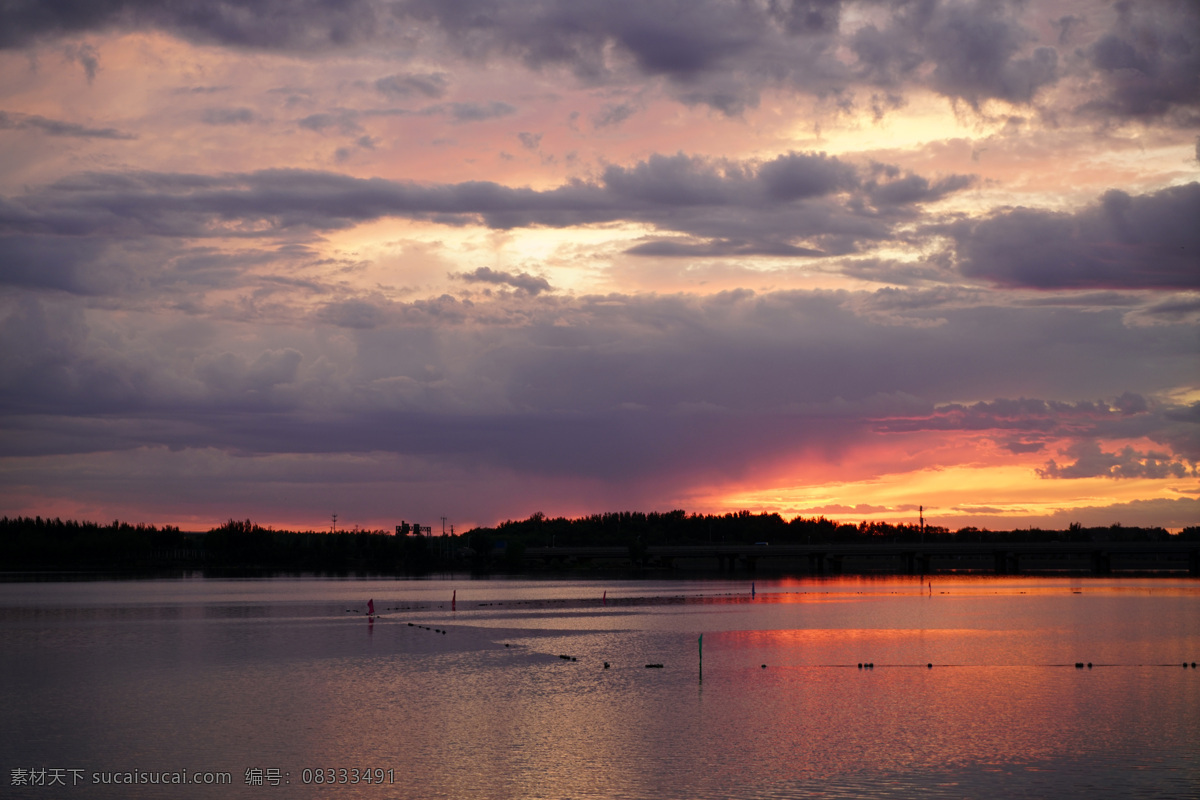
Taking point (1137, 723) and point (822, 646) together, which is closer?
point (1137, 723)

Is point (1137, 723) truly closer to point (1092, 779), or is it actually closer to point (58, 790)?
point (1092, 779)

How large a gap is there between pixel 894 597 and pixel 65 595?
118310 mm

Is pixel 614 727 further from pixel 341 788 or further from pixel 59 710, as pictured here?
pixel 59 710

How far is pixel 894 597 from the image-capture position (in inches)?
5782

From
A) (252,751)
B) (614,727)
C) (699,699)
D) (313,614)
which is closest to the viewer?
(252,751)

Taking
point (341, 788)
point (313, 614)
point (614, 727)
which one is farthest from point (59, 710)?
point (313, 614)

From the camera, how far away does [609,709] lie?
47.8 metres

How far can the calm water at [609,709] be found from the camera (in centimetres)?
3475

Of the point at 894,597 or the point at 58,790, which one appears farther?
the point at 894,597

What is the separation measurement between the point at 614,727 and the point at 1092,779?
695 inches

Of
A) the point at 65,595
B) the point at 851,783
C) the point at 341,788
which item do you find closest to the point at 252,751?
the point at 341,788

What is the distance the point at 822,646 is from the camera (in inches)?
2963

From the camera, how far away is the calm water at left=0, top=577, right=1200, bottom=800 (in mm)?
34750

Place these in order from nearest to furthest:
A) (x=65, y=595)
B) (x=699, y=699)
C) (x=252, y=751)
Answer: (x=252, y=751) → (x=699, y=699) → (x=65, y=595)
